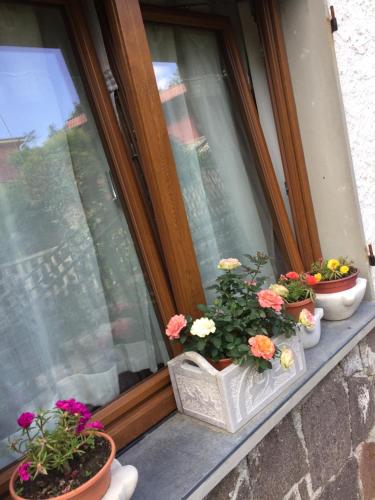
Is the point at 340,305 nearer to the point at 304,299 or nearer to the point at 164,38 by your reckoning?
the point at 304,299

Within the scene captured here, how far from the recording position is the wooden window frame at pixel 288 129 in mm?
1858

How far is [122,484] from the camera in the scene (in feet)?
3.22

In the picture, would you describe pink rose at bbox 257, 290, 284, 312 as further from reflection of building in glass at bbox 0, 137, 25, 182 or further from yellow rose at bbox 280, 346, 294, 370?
reflection of building in glass at bbox 0, 137, 25, 182

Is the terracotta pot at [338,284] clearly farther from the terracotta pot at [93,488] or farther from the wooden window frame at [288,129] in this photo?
the terracotta pot at [93,488]

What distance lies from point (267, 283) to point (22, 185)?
1235mm

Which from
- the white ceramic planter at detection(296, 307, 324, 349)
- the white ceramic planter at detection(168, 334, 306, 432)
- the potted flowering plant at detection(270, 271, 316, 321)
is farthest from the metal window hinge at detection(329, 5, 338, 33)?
the white ceramic planter at detection(168, 334, 306, 432)

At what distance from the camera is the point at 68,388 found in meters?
1.26

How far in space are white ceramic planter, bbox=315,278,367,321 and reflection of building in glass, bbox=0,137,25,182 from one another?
4.48ft

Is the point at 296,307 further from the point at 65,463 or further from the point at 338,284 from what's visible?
the point at 65,463

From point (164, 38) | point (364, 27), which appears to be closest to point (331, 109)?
point (364, 27)

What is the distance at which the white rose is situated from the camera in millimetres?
1229

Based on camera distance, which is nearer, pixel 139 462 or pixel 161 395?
pixel 139 462

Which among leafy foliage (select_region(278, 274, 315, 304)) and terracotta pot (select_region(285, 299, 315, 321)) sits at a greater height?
leafy foliage (select_region(278, 274, 315, 304))

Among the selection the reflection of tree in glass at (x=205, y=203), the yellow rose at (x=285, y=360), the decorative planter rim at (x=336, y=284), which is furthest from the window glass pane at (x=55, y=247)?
the decorative planter rim at (x=336, y=284)
